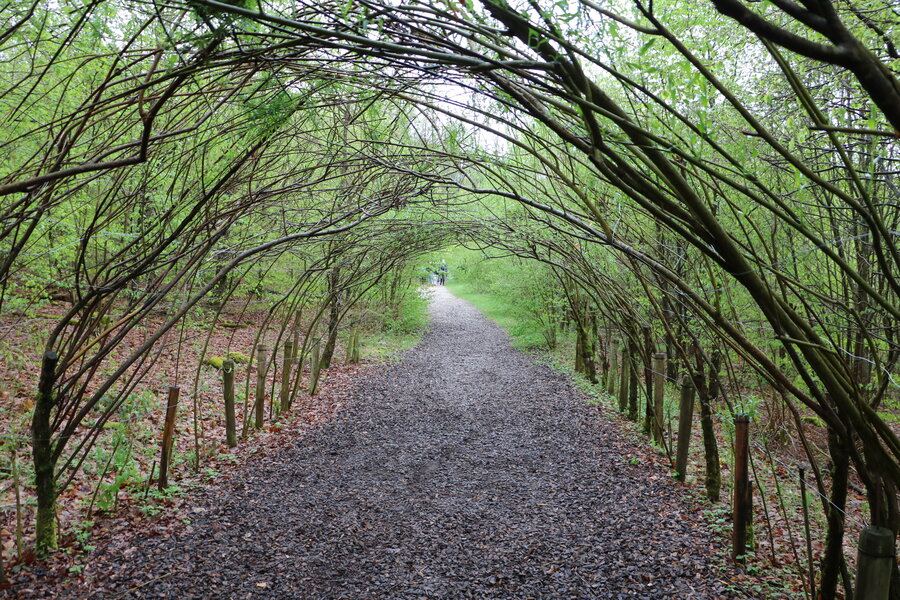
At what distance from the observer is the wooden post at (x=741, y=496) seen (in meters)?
3.46

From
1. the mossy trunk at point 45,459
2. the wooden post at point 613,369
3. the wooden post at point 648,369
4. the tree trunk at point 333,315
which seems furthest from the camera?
the tree trunk at point 333,315

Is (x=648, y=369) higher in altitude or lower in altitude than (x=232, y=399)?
higher

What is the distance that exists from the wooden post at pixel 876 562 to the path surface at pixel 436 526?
1461 millimetres

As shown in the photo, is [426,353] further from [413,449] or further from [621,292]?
[621,292]

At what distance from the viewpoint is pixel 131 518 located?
3.71 m

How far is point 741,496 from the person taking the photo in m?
3.46

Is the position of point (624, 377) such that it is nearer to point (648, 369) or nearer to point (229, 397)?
point (648, 369)

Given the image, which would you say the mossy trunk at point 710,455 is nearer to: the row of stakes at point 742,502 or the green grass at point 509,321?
the row of stakes at point 742,502

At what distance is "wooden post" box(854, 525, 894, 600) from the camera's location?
181 cm

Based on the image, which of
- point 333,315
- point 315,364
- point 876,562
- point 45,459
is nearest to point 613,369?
point 315,364

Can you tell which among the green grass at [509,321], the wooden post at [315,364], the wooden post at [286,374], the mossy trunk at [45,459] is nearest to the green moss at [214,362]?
the wooden post at [315,364]

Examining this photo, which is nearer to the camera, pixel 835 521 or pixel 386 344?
pixel 835 521

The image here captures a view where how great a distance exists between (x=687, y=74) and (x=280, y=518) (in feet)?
12.8

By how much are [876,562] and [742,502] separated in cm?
176
